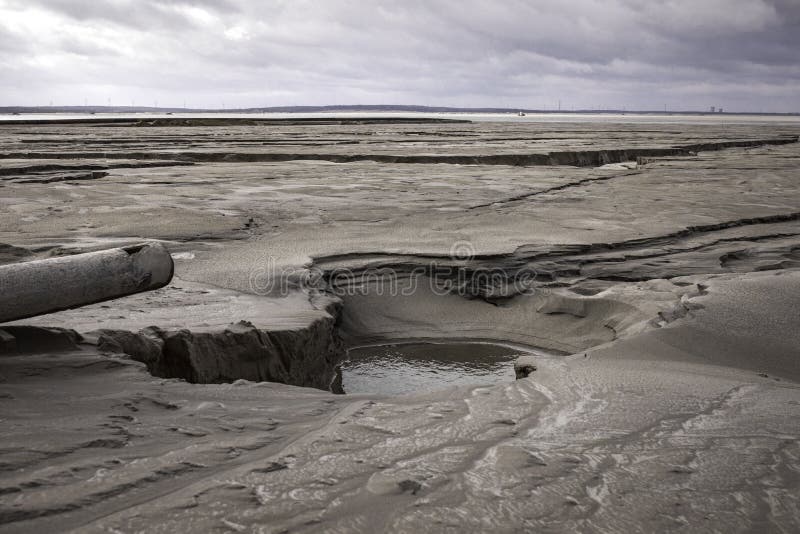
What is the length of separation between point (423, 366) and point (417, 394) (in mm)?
1313

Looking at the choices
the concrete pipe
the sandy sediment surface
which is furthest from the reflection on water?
the concrete pipe

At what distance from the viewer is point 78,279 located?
2596 mm

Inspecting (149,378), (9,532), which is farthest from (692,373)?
(9,532)

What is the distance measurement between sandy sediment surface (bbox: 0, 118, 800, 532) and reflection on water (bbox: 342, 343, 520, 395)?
14 cm

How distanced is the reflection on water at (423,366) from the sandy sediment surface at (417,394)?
137 mm

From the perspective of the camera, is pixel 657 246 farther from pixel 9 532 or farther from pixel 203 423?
pixel 9 532

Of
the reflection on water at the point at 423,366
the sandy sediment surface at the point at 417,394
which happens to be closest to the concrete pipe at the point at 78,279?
the sandy sediment surface at the point at 417,394

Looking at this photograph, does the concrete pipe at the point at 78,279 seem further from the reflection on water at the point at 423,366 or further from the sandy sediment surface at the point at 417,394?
the reflection on water at the point at 423,366

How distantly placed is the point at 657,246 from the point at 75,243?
4.38 meters

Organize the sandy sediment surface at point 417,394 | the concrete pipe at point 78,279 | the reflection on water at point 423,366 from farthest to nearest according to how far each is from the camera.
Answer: the reflection on water at point 423,366 → the concrete pipe at point 78,279 → the sandy sediment surface at point 417,394

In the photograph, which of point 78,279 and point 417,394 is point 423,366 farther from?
point 78,279

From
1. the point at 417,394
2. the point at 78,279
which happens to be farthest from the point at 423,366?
the point at 78,279

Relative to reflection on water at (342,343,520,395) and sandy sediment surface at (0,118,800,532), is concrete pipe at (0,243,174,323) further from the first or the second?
reflection on water at (342,343,520,395)

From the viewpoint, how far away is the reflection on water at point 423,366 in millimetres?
3746
